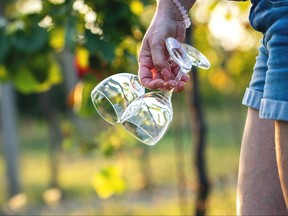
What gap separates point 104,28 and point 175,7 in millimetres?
1349

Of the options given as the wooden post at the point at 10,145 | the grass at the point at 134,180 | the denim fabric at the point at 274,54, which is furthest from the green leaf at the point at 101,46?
the wooden post at the point at 10,145

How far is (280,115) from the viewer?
1716 mm

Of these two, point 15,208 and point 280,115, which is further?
point 15,208

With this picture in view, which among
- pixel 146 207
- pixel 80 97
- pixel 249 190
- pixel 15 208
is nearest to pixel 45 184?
pixel 146 207

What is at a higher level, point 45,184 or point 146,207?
point 146,207

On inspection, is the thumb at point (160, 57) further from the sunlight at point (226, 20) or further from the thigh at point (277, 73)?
the sunlight at point (226, 20)

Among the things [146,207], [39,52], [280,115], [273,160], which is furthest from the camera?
[146,207]

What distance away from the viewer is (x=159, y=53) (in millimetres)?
1936

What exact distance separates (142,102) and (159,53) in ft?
0.51

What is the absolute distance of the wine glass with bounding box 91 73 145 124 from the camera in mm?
2092

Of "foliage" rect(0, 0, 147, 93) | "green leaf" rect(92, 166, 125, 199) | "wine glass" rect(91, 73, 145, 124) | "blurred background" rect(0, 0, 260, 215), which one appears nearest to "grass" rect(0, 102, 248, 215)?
"blurred background" rect(0, 0, 260, 215)

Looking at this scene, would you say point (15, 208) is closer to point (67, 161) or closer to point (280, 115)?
point (280, 115)

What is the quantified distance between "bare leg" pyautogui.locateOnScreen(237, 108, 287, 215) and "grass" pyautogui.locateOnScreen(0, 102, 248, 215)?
2142 mm

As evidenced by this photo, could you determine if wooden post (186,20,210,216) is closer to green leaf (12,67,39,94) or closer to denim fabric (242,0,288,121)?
green leaf (12,67,39,94)
